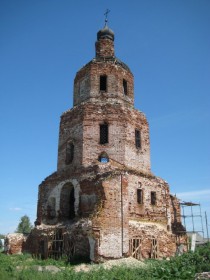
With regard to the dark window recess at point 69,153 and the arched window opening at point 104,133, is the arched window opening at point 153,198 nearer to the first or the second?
the arched window opening at point 104,133

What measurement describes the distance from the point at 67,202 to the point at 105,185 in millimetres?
3639

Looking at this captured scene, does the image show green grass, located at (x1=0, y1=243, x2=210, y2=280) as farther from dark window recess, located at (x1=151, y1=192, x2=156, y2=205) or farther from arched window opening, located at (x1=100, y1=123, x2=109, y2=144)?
arched window opening, located at (x1=100, y1=123, x2=109, y2=144)

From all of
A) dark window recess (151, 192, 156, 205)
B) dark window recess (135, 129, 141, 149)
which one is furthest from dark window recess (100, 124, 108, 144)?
dark window recess (151, 192, 156, 205)

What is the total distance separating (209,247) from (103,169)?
5872mm

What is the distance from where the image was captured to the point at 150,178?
16.3m

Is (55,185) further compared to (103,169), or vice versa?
(55,185)

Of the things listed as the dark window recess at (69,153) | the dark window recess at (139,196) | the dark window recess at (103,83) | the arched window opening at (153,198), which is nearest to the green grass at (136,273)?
the dark window recess at (139,196)

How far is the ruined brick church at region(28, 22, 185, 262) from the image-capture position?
44.9 ft

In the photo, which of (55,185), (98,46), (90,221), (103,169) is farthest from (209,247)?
(98,46)

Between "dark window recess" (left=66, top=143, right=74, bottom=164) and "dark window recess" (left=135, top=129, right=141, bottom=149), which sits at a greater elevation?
"dark window recess" (left=135, top=129, right=141, bottom=149)

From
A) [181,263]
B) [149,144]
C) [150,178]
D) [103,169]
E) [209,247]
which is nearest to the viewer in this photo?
[181,263]

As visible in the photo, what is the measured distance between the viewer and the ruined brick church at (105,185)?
539 inches

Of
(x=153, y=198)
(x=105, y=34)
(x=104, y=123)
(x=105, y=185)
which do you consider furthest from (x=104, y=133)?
(x=105, y=34)

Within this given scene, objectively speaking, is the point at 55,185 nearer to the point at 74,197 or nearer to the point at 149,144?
the point at 74,197
